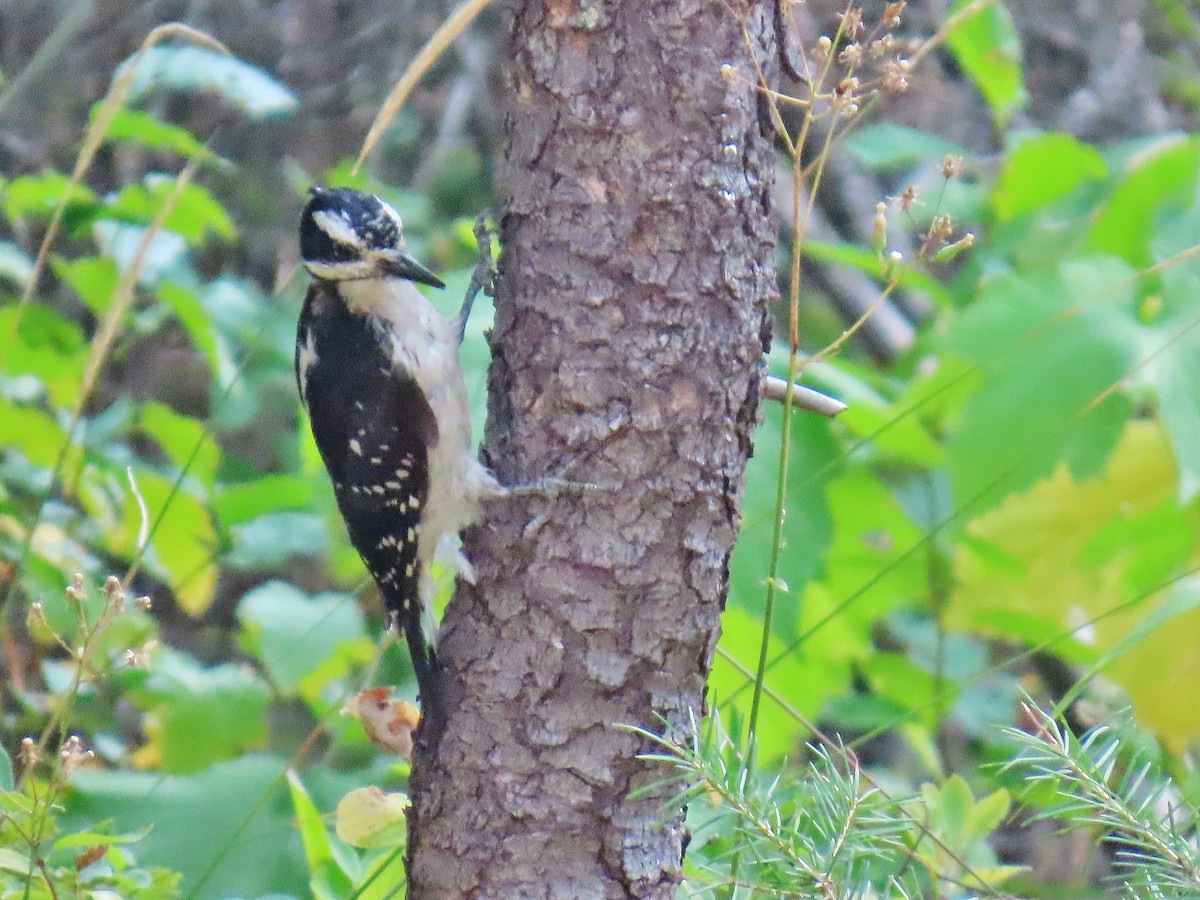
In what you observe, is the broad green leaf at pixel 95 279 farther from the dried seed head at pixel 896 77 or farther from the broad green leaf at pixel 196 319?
Result: the dried seed head at pixel 896 77

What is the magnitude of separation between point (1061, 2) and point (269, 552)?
331 cm

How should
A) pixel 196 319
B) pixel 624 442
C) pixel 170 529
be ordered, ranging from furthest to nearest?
pixel 170 529
pixel 196 319
pixel 624 442

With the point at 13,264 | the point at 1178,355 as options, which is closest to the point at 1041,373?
the point at 1178,355

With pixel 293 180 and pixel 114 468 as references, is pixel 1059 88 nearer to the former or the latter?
pixel 293 180

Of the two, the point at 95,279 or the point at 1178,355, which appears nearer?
the point at 1178,355

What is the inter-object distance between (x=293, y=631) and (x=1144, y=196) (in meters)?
1.81

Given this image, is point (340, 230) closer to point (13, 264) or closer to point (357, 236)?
point (357, 236)

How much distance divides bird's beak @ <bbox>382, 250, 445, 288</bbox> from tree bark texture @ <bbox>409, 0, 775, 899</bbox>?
2.08 feet

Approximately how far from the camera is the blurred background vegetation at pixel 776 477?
184cm

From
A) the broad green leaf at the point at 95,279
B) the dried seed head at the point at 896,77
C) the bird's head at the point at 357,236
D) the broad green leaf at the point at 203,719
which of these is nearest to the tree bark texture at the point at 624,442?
the dried seed head at the point at 896,77

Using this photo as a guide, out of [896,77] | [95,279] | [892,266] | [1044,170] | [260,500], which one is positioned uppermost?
[896,77]

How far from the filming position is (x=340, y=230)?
241 centimetres

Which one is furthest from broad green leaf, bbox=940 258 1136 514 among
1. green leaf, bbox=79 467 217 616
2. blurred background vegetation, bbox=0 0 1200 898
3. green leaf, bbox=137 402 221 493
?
green leaf, bbox=137 402 221 493

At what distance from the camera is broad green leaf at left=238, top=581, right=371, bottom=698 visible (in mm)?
2508
